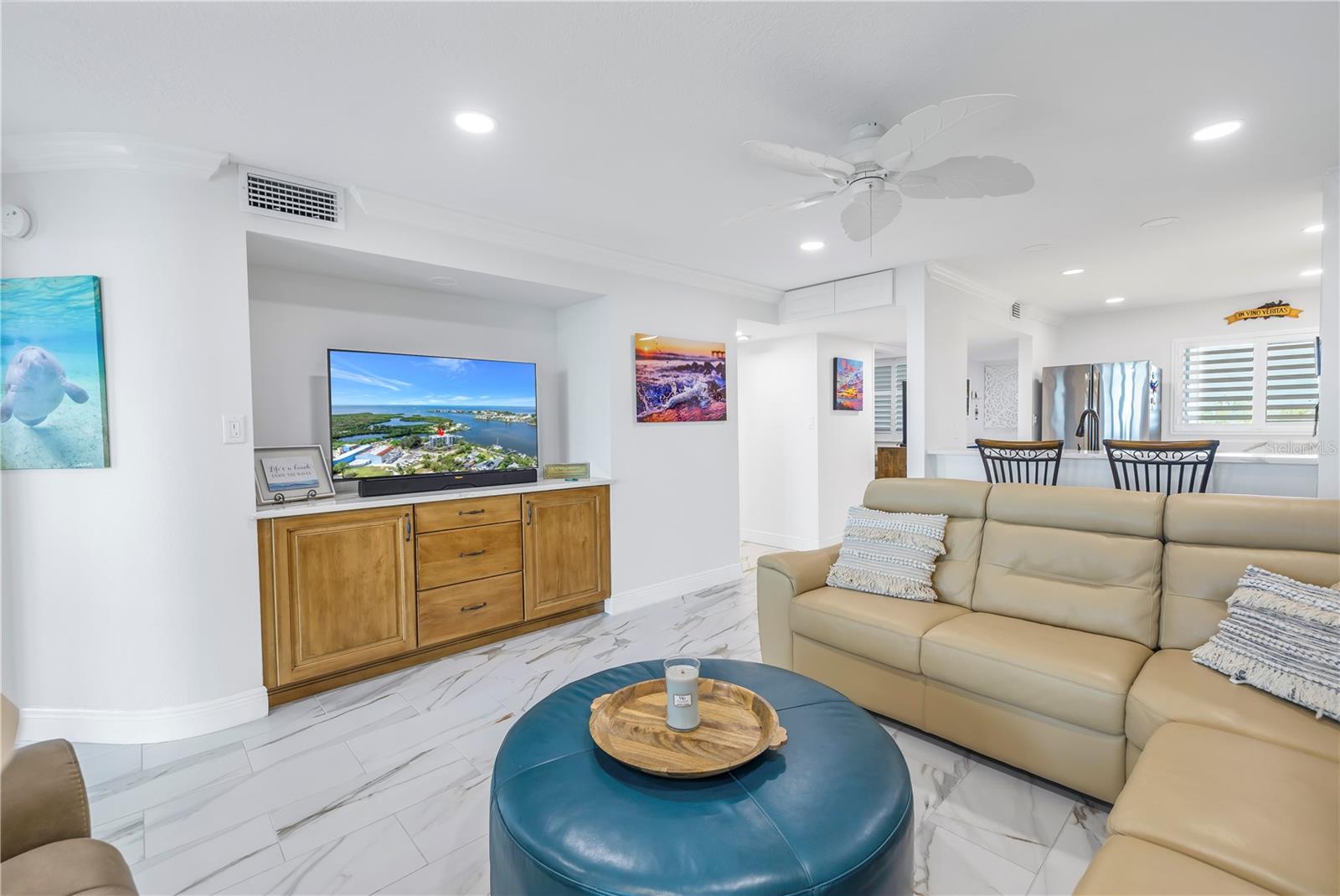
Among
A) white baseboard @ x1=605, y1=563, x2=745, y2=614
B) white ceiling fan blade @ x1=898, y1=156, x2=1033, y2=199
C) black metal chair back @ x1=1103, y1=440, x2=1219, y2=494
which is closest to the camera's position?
white ceiling fan blade @ x1=898, y1=156, x2=1033, y2=199

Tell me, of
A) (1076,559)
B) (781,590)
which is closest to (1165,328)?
(1076,559)

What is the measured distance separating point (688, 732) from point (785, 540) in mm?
4715

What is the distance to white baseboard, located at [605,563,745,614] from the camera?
4102 mm

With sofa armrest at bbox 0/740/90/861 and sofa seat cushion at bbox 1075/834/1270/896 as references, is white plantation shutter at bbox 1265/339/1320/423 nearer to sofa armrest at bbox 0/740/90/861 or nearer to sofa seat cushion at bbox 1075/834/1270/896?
sofa seat cushion at bbox 1075/834/1270/896

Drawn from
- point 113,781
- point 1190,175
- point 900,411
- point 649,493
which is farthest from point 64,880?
point 900,411

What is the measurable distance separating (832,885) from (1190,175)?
3505 mm

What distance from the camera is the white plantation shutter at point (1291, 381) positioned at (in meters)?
5.45

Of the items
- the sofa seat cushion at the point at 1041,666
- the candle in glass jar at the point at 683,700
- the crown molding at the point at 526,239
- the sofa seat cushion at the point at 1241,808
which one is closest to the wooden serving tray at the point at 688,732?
the candle in glass jar at the point at 683,700

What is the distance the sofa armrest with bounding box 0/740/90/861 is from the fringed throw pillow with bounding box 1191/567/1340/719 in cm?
297

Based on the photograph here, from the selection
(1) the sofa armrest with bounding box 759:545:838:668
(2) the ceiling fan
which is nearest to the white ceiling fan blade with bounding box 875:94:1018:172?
(2) the ceiling fan

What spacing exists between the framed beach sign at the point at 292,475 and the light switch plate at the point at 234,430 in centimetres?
32

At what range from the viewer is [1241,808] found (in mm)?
1222

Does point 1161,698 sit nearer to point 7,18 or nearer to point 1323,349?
point 1323,349

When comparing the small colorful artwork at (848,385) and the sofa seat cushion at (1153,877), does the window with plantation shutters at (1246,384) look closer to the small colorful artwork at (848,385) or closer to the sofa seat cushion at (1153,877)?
the small colorful artwork at (848,385)
